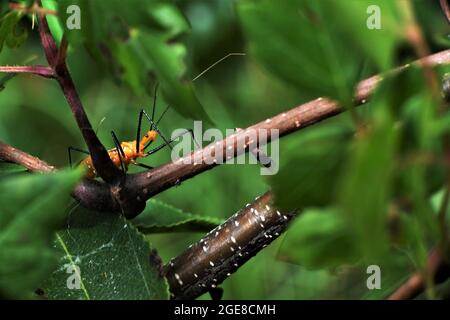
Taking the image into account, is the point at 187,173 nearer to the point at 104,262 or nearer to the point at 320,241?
the point at 104,262

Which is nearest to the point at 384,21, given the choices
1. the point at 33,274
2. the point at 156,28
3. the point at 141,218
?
the point at 156,28

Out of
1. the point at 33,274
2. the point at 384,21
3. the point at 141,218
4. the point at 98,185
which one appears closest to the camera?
the point at 384,21

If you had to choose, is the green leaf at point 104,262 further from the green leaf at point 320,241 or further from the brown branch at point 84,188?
the green leaf at point 320,241

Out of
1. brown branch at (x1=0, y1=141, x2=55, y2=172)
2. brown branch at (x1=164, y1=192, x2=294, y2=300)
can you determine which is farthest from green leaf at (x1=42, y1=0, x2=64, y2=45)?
brown branch at (x1=164, y1=192, x2=294, y2=300)

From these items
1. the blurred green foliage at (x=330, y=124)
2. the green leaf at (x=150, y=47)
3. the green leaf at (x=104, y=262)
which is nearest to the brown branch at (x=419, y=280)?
the blurred green foliage at (x=330, y=124)

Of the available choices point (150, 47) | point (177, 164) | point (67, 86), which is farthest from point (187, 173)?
point (150, 47)
